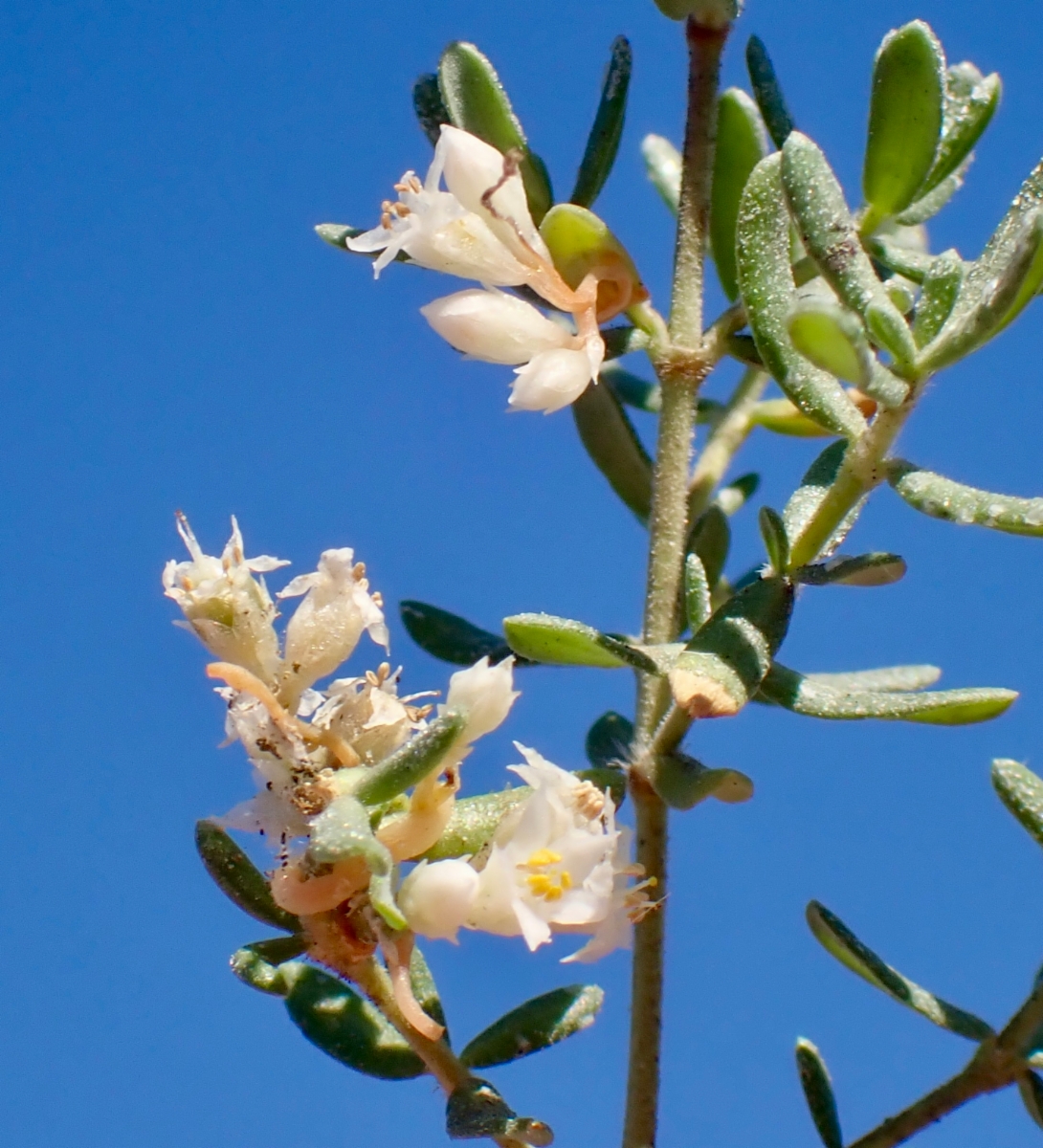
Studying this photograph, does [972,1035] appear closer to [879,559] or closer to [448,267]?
[879,559]

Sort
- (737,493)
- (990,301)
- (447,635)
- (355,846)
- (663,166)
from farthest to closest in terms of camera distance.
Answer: (663,166) → (737,493) → (447,635) → (990,301) → (355,846)

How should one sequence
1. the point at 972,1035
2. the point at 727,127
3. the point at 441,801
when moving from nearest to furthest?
the point at 441,801, the point at 972,1035, the point at 727,127

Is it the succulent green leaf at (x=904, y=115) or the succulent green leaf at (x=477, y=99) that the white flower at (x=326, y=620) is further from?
the succulent green leaf at (x=904, y=115)

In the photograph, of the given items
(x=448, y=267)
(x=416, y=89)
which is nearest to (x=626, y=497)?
(x=448, y=267)

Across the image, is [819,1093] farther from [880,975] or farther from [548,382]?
[548,382]

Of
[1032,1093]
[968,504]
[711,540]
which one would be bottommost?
[1032,1093]

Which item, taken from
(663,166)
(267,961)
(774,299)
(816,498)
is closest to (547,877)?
(267,961)

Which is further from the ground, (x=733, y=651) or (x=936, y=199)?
(x=936, y=199)

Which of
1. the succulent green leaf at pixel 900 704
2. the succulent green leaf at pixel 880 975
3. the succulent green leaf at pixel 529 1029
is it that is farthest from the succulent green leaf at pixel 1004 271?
the succulent green leaf at pixel 529 1029
